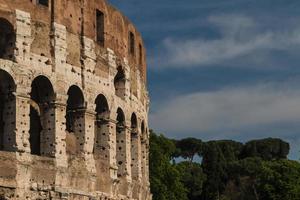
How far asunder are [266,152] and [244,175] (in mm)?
10660

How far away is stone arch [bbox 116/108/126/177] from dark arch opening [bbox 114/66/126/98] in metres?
0.59

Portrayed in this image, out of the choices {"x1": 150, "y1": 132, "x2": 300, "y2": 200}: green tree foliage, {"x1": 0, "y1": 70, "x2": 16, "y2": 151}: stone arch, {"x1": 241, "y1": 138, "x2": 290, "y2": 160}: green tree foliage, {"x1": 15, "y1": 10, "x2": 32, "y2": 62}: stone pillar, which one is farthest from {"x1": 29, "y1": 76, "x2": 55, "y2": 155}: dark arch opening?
{"x1": 241, "y1": 138, "x2": 290, "y2": 160}: green tree foliage

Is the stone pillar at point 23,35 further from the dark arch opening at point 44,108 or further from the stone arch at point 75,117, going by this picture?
the stone arch at point 75,117

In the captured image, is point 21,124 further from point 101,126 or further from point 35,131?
point 101,126

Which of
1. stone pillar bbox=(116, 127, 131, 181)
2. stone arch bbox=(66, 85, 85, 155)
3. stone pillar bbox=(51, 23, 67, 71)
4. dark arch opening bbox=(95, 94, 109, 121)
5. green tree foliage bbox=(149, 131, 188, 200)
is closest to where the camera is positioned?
stone pillar bbox=(51, 23, 67, 71)

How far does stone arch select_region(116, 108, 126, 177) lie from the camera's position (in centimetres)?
2003

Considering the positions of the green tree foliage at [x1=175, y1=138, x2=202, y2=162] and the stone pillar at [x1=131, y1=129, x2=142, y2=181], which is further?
the green tree foliage at [x1=175, y1=138, x2=202, y2=162]

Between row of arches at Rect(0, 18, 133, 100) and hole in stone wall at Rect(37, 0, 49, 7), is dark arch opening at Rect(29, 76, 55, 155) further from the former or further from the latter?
hole in stone wall at Rect(37, 0, 49, 7)

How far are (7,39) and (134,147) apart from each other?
645cm

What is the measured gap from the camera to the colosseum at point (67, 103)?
16062mm

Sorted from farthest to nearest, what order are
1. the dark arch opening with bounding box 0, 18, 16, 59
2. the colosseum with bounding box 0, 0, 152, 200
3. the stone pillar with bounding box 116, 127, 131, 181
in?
the stone pillar with bounding box 116, 127, 131, 181 < the dark arch opening with bounding box 0, 18, 16, 59 < the colosseum with bounding box 0, 0, 152, 200

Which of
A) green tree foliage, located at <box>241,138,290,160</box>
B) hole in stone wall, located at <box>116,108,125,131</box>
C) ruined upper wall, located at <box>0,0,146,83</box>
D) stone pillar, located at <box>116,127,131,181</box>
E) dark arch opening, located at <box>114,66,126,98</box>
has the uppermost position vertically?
green tree foliage, located at <box>241,138,290,160</box>

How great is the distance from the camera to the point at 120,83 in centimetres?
2064

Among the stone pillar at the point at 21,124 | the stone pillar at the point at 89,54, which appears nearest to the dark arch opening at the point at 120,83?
the stone pillar at the point at 89,54
